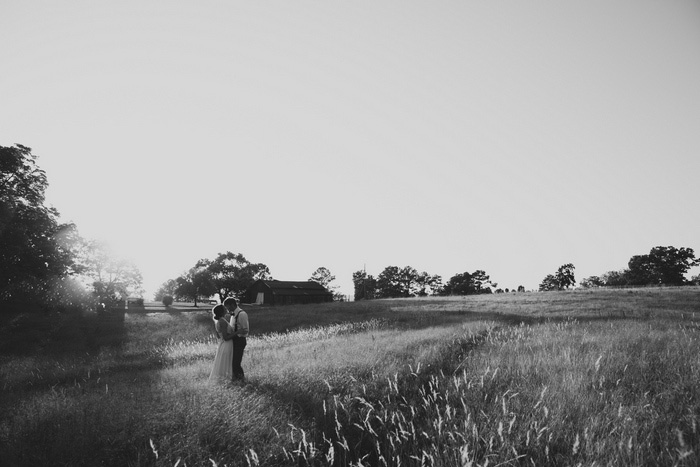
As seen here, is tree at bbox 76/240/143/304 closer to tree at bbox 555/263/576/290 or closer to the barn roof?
the barn roof

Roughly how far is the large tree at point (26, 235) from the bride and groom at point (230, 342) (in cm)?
1919

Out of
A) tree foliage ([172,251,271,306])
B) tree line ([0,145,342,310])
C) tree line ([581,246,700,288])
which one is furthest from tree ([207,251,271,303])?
tree line ([581,246,700,288])

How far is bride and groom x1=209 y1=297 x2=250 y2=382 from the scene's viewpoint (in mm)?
7508

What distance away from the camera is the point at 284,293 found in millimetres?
61625

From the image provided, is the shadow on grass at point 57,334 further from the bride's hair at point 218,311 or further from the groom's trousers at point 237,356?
the groom's trousers at point 237,356

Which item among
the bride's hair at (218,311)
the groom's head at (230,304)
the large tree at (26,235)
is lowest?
the bride's hair at (218,311)

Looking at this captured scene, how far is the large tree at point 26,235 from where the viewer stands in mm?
20067

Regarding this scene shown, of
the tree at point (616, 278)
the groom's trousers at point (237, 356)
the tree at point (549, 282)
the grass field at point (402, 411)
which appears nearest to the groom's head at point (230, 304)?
the groom's trousers at point (237, 356)

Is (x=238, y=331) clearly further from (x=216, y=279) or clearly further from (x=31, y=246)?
(x=216, y=279)

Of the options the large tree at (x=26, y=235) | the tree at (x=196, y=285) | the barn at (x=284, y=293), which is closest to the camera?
the large tree at (x=26, y=235)

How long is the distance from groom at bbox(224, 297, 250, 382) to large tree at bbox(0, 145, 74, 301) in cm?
1923

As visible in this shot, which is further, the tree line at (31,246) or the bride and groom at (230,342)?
the tree line at (31,246)

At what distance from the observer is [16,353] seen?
16.6 metres

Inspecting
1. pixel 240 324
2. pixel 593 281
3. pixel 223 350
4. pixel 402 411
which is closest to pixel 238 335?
pixel 240 324
